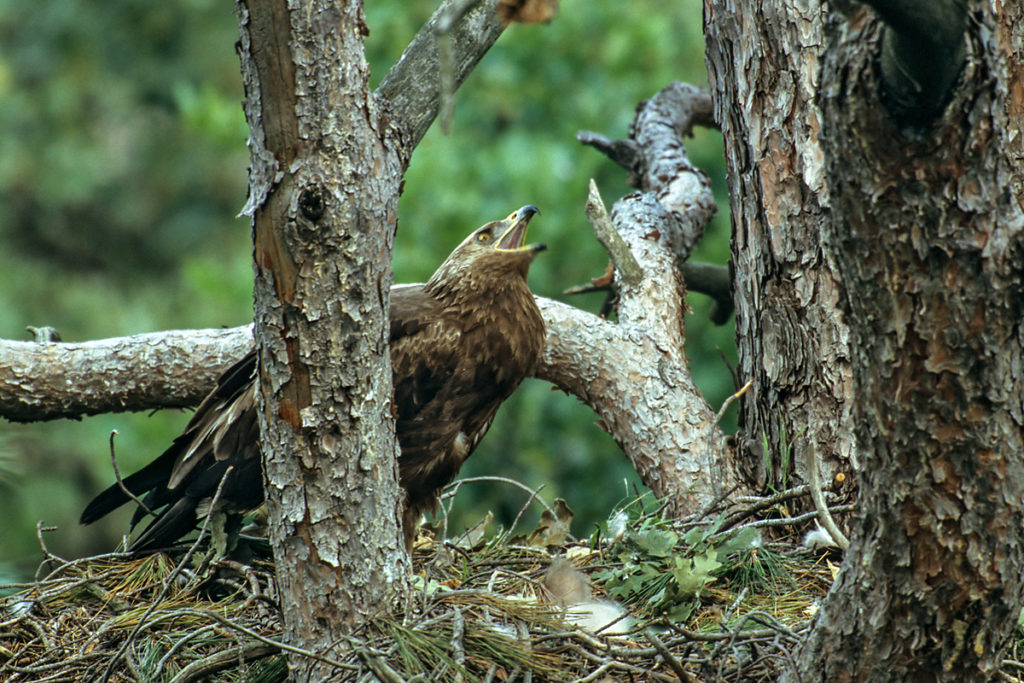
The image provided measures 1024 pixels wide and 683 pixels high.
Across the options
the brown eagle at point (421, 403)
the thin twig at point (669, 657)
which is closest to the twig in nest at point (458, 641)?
the thin twig at point (669, 657)

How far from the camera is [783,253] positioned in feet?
10.9

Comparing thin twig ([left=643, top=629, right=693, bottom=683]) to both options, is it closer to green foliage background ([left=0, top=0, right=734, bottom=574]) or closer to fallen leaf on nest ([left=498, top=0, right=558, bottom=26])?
fallen leaf on nest ([left=498, top=0, right=558, bottom=26])

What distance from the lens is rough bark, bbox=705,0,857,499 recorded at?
3221 mm

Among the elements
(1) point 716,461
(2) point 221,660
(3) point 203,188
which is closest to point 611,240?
(1) point 716,461

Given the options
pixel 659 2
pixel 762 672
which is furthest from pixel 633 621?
pixel 659 2

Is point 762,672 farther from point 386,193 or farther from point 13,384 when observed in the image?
point 13,384

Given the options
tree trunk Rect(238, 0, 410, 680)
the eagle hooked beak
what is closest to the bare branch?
tree trunk Rect(238, 0, 410, 680)

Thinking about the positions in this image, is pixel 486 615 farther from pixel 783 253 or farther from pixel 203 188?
pixel 203 188

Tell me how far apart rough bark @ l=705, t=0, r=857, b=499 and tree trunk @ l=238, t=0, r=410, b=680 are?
1.47m

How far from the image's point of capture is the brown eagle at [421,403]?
11.2 ft

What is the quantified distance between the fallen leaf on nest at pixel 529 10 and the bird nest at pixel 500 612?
127cm

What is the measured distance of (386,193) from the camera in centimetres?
215

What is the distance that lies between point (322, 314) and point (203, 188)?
1388 centimetres

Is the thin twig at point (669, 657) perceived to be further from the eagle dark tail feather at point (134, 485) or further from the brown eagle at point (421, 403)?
the eagle dark tail feather at point (134, 485)
